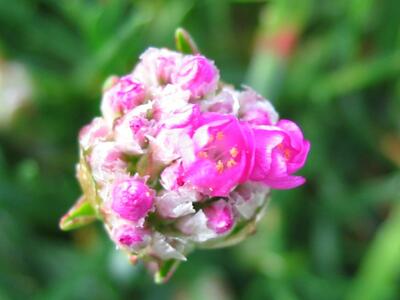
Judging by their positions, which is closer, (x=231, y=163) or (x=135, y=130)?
(x=231, y=163)

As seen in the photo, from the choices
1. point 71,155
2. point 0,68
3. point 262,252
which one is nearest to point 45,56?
point 0,68

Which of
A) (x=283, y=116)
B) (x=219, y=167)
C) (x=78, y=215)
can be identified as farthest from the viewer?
(x=283, y=116)

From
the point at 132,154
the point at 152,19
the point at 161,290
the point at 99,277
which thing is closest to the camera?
the point at 132,154

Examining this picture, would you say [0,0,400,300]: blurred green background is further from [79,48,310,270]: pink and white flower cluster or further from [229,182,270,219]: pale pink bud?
[229,182,270,219]: pale pink bud

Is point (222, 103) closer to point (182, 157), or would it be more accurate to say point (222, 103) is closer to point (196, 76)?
point (196, 76)

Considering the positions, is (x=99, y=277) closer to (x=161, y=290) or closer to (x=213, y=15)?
(x=161, y=290)

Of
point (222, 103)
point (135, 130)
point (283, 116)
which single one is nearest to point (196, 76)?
point (222, 103)

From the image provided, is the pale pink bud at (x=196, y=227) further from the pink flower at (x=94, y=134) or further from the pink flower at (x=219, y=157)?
the pink flower at (x=94, y=134)
